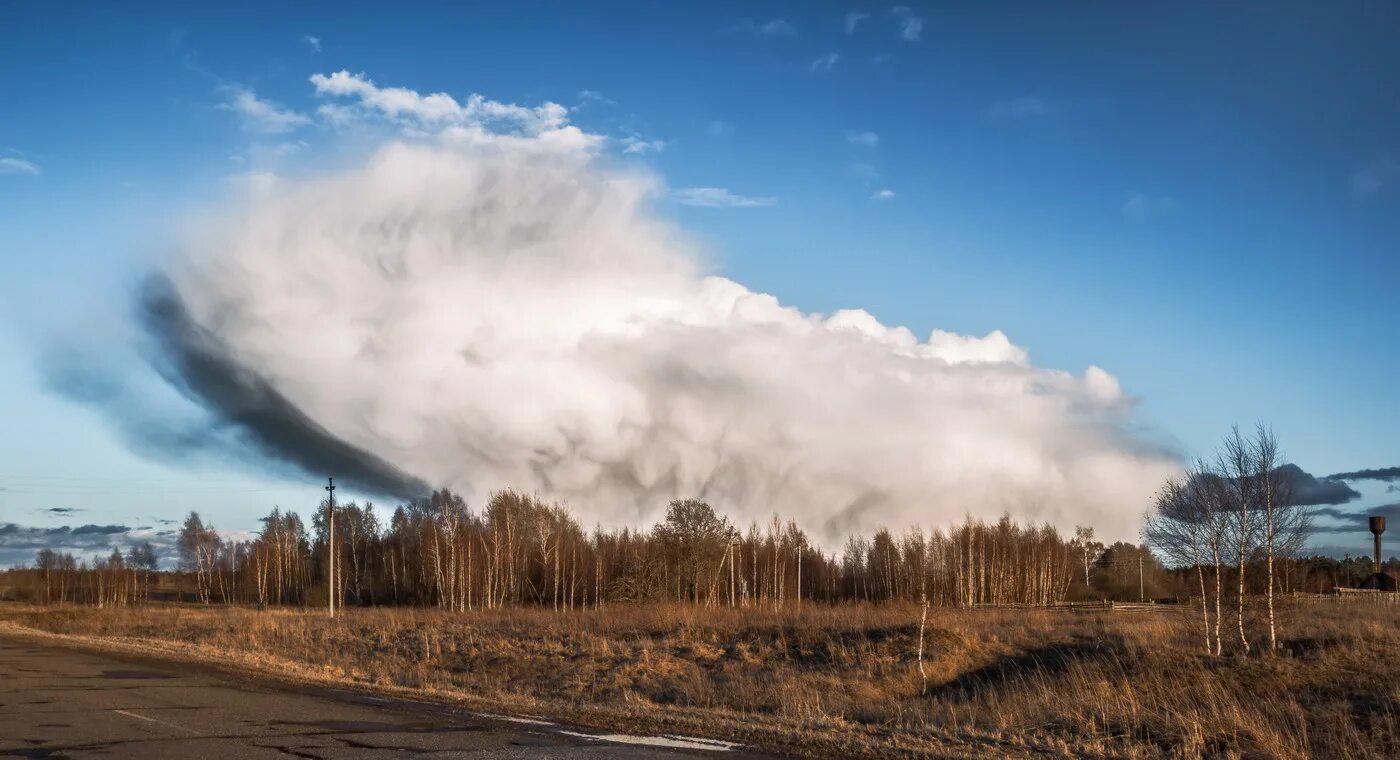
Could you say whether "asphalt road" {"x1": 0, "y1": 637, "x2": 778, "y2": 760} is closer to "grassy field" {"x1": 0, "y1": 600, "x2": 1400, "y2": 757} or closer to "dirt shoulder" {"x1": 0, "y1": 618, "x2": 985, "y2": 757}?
"dirt shoulder" {"x1": 0, "y1": 618, "x2": 985, "y2": 757}

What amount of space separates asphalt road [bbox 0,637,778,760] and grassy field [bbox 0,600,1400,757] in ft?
5.87

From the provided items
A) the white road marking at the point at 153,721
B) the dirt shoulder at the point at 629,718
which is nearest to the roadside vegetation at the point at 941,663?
the dirt shoulder at the point at 629,718

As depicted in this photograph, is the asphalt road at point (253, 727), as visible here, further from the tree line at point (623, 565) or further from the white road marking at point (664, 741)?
the tree line at point (623, 565)

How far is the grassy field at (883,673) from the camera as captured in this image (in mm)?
15555

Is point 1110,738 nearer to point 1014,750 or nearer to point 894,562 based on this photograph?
point 1014,750

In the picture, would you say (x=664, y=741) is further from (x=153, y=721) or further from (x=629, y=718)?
(x=153, y=721)

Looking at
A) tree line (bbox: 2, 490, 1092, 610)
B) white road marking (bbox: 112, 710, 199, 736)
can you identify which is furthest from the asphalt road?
tree line (bbox: 2, 490, 1092, 610)

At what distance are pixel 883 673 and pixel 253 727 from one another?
21.2 metres

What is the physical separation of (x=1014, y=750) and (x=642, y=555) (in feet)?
276

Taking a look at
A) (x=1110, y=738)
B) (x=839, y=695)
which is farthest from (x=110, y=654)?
(x=1110, y=738)

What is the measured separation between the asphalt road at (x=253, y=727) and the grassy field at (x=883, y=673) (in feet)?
5.87

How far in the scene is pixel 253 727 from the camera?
603 inches

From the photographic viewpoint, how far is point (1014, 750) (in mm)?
14055

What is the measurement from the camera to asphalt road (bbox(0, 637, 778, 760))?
43.0ft
